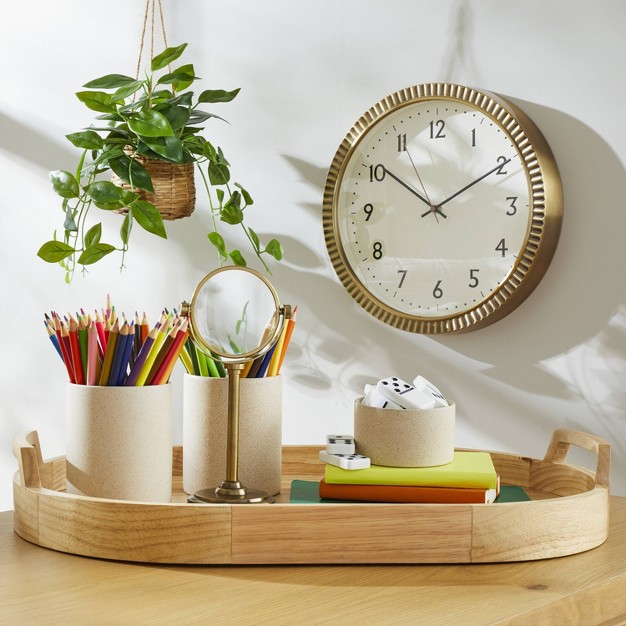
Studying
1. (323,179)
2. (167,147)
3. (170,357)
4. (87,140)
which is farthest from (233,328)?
(323,179)

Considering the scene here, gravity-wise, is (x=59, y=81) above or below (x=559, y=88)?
above

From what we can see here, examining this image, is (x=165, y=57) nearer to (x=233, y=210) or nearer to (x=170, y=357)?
(x=233, y=210)

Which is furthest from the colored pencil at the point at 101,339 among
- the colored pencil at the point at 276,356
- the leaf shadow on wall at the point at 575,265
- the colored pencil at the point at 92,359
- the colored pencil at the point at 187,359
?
the leaf shadow on wall at the point at 575,265

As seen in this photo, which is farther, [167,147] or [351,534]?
[167,147]

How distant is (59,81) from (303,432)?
972mm

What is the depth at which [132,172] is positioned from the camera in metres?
1.42

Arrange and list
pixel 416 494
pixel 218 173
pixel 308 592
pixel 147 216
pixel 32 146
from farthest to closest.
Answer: pixel 32 146 → pixel 218 173 → pixel 147 216 → pixel 416 494 → pixel 308 592

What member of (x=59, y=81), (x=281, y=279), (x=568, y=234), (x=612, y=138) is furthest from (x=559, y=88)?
(x=59, y=81)

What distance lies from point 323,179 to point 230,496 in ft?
2.53

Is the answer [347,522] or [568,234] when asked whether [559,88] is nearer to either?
[568,234]

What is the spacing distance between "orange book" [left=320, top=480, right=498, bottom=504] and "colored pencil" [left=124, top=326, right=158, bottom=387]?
0.93 ft

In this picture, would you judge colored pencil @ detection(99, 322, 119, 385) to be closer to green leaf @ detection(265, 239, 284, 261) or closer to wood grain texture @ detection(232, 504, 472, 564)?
wood grain texture @ detection(232, 504, 472, 564)

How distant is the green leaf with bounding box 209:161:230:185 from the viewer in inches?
61.5

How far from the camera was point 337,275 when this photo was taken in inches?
62.4
